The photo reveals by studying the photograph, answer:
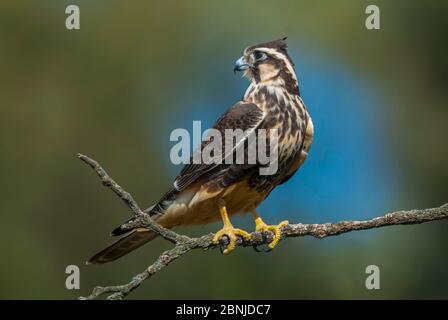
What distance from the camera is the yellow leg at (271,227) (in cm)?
594

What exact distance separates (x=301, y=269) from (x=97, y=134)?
4.06 meters

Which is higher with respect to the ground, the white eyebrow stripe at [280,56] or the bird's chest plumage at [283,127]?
the white eyebrow stripe at [280,56]

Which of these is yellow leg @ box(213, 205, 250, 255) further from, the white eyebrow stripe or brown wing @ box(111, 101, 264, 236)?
the white eyebrow stripe

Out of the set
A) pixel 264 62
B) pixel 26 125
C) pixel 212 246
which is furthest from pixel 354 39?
pixel 212 246

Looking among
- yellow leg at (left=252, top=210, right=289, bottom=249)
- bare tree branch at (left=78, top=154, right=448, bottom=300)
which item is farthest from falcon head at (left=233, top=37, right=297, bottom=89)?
bare tree branch at (left=78, top=154, right=448, bottom=300)

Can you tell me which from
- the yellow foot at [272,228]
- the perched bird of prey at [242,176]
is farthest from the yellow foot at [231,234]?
the yellow foot at [272,228]

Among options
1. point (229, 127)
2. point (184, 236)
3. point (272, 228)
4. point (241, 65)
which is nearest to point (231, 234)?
point (272, 228)

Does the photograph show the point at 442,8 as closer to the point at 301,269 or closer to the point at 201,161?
the point at 301,269

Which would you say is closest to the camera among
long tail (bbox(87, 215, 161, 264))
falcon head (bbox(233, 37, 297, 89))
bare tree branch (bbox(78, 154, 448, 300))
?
bare tree branch (bbox(78, 154, 448, 300))

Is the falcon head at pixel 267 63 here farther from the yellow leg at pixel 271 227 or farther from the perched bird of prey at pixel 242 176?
the yellow leg at pixel 271 227

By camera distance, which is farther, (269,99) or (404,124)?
(404,124)

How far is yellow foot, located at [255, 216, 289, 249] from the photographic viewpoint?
5939 mm

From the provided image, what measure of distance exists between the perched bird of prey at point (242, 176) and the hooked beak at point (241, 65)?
15cm

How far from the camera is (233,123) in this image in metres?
6.23
